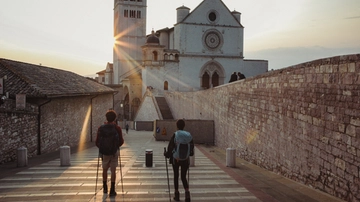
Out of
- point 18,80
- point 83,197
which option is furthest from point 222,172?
point 18,80

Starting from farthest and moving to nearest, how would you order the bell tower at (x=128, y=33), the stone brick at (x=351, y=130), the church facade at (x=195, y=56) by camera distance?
the bell tower at (x=128, y=33)
the church facade at (x=195, y=56)
the stone brick at (x=351, y=130)

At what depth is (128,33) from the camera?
6919 cm

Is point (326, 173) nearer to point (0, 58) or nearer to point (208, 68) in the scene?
point (0, 58)

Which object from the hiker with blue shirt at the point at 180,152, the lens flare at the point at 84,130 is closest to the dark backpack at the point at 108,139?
the hiker with blue shirt at the point at 180,152

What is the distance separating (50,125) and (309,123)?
12.3 m

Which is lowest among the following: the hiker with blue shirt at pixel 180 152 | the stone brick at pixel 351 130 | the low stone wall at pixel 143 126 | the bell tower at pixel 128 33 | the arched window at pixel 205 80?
the low stone wall at pixel 143 126

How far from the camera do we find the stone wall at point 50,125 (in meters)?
12.5

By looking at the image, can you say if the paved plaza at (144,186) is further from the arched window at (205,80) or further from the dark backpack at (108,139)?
the arched window at (205,80)

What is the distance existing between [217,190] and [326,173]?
2.52 metres

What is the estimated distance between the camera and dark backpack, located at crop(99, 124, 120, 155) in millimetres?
7355

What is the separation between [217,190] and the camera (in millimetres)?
8055

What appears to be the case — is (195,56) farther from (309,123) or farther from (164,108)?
(309,123)

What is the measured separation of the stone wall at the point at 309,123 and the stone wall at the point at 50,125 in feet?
29.4

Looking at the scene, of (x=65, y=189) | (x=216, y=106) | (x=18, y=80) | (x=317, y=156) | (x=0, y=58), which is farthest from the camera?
(x=216, y=106)
